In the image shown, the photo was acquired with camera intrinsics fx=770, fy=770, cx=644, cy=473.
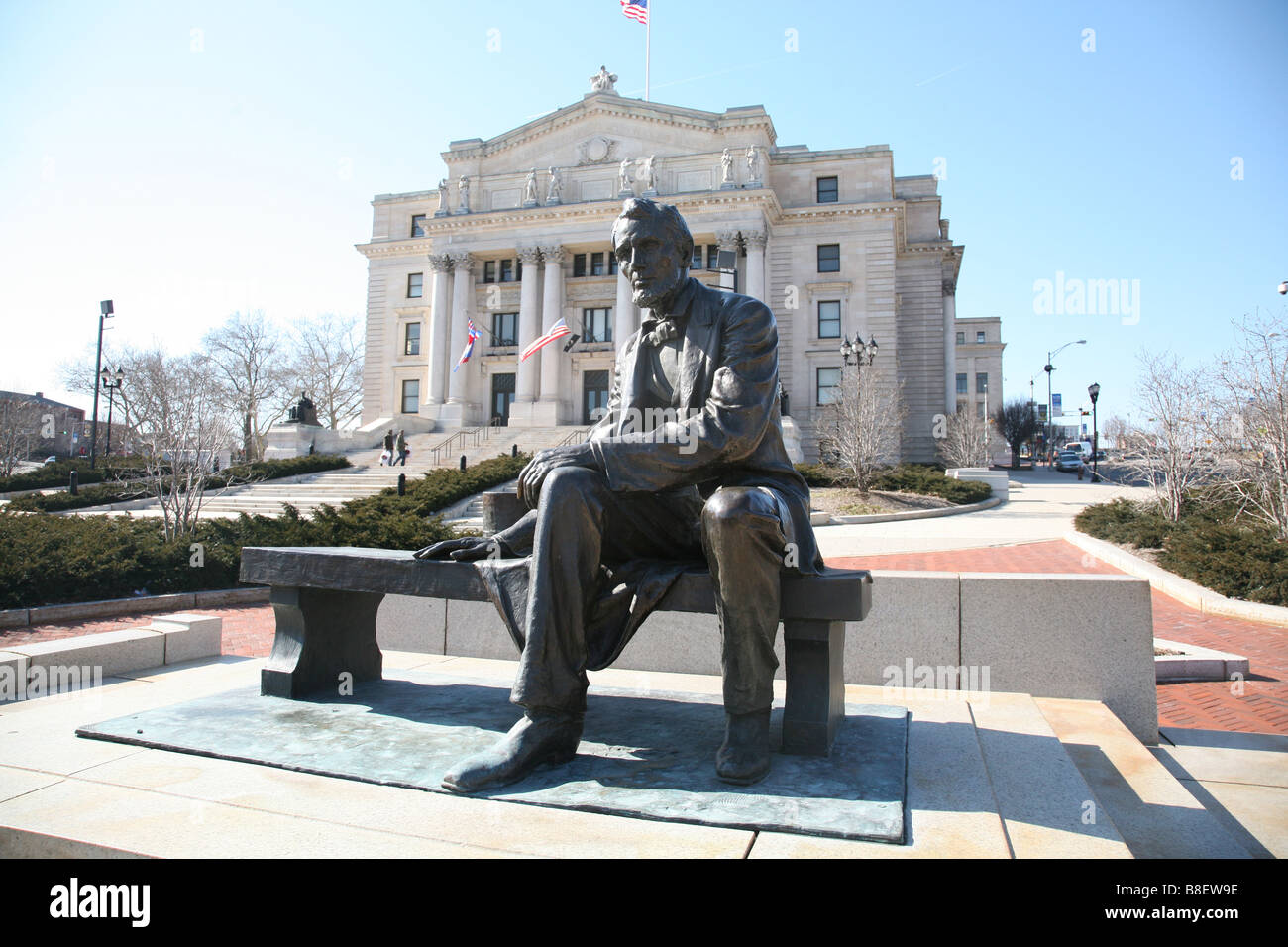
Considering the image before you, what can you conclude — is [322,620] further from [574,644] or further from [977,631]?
[977,631]

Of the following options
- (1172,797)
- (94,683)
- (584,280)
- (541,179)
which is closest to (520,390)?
(584,280)

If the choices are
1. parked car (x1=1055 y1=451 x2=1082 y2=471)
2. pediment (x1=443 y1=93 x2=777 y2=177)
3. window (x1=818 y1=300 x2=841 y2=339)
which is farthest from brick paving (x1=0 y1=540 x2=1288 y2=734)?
parked car (x1=1055 y1=451 x2=1082 y2=471)

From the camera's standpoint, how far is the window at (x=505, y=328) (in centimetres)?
5003

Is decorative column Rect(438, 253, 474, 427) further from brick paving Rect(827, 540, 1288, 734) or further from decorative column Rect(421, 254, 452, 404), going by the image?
brick paving Rect(827, 540, 1288, 734)

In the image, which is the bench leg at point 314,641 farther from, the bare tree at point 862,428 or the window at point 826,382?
the window at point 826,382

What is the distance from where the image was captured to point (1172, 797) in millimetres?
3678

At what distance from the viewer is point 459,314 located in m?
48.2

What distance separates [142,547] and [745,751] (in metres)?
12.3

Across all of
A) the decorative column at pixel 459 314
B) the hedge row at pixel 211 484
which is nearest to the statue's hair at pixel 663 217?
the hedge row at pixel 211 484

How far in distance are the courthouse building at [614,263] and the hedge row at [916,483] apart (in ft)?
36.8

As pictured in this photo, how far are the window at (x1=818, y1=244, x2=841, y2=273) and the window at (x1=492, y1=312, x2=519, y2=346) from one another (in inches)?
768

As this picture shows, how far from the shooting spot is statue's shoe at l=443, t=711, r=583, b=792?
3.25 m

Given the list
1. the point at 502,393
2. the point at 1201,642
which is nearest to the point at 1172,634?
the point at 1201,642

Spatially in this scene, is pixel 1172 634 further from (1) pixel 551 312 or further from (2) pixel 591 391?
(2) pixel 591 391
